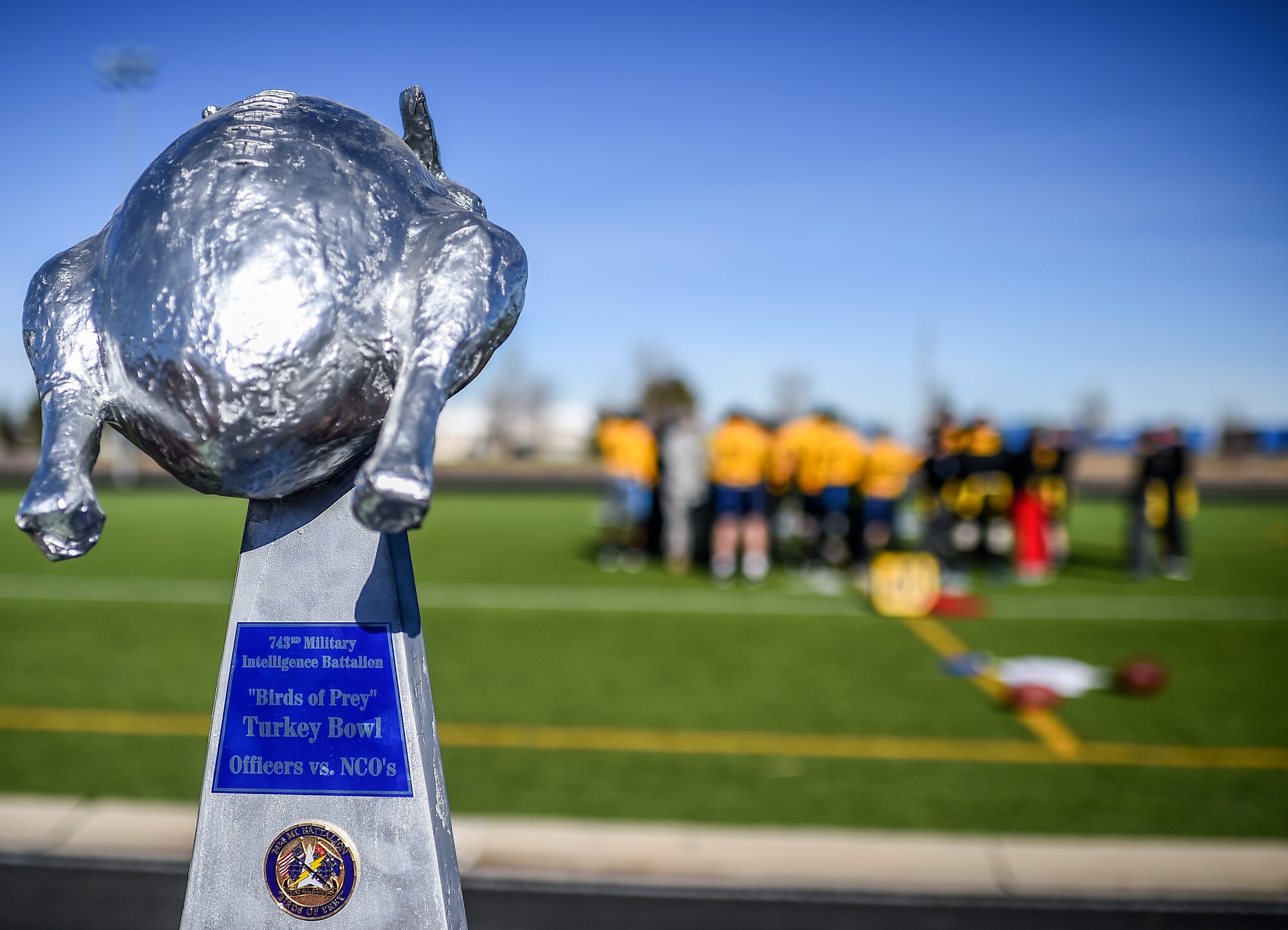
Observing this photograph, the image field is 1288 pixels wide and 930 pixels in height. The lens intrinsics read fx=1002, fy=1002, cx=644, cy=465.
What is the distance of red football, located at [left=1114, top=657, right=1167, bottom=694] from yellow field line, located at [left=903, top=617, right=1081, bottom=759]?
0.74 metres

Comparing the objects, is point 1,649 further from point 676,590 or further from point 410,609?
point 410,609

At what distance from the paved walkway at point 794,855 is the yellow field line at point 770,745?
1.09 meters

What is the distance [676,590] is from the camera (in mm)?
10711

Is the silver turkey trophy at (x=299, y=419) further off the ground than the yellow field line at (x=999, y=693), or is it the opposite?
the silver turkey trophy at (x=299, y=419)

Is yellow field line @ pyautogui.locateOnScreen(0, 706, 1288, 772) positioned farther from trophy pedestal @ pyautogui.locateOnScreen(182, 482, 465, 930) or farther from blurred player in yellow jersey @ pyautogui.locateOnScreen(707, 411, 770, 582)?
blurred player in yellow jersey @ pyautogui.locateOnScreen(707, 411, 770, 582)

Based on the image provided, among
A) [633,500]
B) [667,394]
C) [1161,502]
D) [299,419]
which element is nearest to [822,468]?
[633,500]

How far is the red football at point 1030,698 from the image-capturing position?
5961mm

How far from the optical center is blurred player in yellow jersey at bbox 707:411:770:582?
11242mm

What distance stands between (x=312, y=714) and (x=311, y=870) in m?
0.31

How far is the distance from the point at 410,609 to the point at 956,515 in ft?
36.2

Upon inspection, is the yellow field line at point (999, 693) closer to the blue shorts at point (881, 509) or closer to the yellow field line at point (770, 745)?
the yellow field line at point (770, 745)

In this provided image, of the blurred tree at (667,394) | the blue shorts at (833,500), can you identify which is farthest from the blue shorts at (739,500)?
the blurred tree at (667,394)

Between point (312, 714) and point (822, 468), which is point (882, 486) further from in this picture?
point (312, 714)

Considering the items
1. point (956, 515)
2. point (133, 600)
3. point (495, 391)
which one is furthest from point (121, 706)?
point (495, 391)
